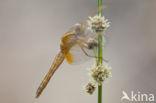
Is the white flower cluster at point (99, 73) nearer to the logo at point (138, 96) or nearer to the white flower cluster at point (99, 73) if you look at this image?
the white flower cluster at point (99, 73)

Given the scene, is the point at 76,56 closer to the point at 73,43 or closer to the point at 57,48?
the point at 73,43

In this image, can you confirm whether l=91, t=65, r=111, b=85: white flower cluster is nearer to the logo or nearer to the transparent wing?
the transparent wing

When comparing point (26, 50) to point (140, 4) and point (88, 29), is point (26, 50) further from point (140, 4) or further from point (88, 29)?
point (88, 29)

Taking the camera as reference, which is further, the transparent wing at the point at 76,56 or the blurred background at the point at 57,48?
the blurred background at the point at 57,48

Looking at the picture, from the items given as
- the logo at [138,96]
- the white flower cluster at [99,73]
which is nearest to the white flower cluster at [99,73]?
the white flower cluster at [99,73]

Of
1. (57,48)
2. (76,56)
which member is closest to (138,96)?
(57,48)

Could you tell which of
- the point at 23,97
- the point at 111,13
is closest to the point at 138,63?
the point at 111,13
